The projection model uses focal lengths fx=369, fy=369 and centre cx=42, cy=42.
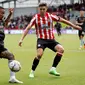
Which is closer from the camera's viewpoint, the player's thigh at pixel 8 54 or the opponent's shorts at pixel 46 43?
the player's thigh at pixel 8 54

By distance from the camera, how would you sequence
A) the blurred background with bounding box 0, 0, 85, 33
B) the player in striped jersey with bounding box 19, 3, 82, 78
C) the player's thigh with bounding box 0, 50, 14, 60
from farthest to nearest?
the blurred background with bounding box 0, 0, 85, 33 → the player in striped jersey with bounding box 19, 3, 82, 78 → the player's thigh with bounding box 0, 50, 14, 60

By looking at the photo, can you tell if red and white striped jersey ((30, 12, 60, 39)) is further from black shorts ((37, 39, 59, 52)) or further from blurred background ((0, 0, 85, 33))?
blurred background ((0, 0, 85, 33))

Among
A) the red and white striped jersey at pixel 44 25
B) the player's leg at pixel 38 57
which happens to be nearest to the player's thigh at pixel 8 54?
the player's leg at pixel 38 57

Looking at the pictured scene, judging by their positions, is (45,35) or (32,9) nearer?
(45,35)

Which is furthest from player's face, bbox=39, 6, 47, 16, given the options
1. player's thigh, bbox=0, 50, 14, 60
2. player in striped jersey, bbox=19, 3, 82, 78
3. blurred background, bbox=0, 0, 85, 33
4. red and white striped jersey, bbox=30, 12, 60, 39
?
blurred background, bbox=0, 0, 85, 33

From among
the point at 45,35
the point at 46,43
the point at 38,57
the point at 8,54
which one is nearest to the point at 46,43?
the point at 46,43

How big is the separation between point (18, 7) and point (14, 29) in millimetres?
11044

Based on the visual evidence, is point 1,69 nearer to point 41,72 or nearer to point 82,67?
point 41,72

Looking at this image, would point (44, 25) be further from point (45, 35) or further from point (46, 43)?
point (46, 43)

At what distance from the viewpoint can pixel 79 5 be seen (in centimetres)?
6719

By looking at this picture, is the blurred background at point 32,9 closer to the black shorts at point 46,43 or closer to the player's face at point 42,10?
the black shorts at point 46,43

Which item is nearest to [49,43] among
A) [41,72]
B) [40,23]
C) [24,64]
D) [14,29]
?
[40,23]

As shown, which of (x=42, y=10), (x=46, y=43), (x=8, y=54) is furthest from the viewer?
(x=46, y=43)

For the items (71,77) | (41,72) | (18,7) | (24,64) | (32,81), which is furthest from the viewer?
(18,7)
